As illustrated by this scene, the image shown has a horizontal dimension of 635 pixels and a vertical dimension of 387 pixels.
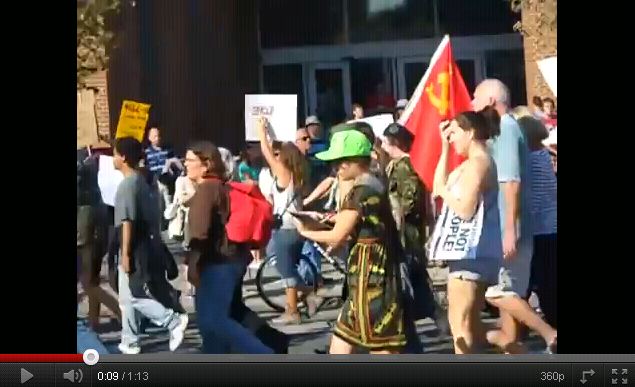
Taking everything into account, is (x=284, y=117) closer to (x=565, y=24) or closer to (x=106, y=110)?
(x=106, y=110)

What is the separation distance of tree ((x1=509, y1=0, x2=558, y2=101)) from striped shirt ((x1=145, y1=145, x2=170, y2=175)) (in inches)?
82.0

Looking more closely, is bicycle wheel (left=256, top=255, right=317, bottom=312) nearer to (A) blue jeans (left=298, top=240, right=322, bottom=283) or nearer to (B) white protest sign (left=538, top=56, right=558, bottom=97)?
(A) blue jeans (left=298, top=240, right=322, bottom=283)

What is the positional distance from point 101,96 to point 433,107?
1.89 metres

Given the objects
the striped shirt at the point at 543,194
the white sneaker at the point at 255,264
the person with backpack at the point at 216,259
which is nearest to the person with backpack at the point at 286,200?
the white sneaker at the point at 255,264

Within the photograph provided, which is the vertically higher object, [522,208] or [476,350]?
[522,208]

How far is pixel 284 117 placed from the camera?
19.9 ft

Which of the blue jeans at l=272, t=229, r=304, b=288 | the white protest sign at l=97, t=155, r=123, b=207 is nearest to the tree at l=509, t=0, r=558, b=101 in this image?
the blue jeans at l=272, t=229, r=304, b=288

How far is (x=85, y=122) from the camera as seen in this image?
6195 mm

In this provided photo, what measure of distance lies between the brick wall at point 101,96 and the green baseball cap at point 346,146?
1243 mm

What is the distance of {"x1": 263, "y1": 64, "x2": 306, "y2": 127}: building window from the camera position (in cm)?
607

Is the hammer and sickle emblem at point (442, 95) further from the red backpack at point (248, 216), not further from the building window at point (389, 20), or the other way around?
the red backpack at point (248, 216)
